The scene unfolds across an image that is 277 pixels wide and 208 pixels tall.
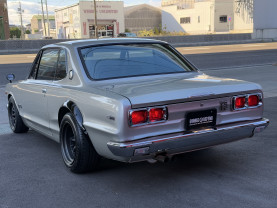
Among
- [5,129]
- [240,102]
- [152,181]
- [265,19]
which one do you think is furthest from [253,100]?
[265,19]

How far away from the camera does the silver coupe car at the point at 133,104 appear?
3803 millimetres

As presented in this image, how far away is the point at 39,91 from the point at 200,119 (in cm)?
249

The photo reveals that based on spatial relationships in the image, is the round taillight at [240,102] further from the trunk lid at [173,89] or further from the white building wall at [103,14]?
the white building wall at [103,14]

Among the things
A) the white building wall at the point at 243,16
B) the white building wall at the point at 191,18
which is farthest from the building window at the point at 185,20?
the white building wall at the point at 243,16

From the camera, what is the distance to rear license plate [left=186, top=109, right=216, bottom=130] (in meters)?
4.02

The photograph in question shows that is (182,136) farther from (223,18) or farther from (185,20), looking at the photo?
(185,20)

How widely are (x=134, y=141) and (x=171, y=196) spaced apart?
681mm

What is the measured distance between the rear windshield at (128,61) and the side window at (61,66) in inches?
12.5

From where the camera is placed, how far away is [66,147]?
484cm

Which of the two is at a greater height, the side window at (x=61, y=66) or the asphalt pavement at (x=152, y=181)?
the side window at (x=61, y=66)

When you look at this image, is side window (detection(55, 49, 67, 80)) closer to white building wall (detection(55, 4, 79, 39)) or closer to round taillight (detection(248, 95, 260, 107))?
round taillight (detection(248, 95, 260, 107))

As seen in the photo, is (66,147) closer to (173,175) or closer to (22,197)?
(22,197)

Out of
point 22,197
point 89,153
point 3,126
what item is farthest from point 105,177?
point 3,126

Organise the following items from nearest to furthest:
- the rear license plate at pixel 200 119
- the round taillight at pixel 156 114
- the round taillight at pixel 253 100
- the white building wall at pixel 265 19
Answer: the round taillight at pixel 156 114, the rear license plate at pixel 200 119, the round taillight at pixel 253 100, the white building wall at pixel 265 19
